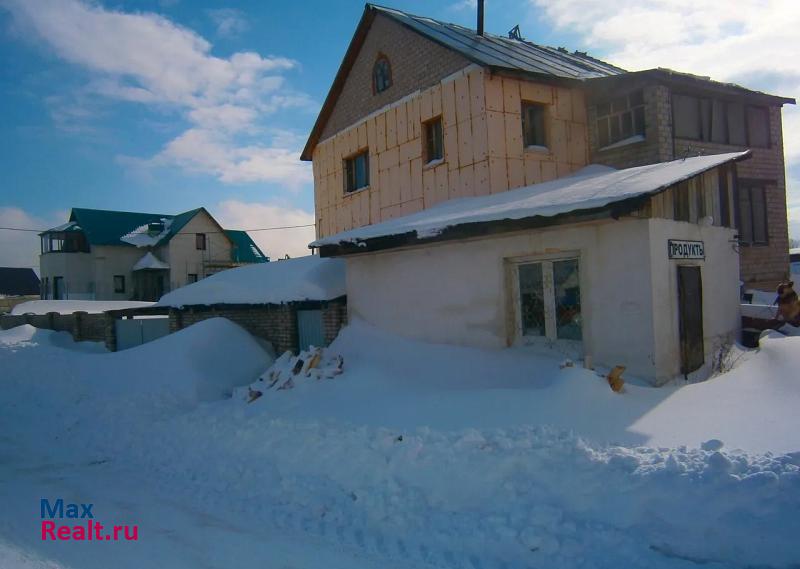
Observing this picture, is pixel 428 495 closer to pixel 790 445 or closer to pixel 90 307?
pixel 790 445

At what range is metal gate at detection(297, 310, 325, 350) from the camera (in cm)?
1197

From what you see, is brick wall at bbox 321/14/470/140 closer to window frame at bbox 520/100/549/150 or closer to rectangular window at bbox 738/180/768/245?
window frame at bbox 520/100/549/150

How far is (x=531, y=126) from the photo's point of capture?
1400 centimetres

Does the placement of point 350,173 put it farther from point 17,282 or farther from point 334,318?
point 17,282

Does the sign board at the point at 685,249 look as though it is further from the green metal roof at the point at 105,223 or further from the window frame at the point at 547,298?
the green metal roof at the point at 105,223

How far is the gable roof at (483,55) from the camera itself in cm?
1365

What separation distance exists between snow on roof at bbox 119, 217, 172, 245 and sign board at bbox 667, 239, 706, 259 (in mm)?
39070

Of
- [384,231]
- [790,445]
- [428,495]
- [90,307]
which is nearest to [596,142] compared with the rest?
[384,231]

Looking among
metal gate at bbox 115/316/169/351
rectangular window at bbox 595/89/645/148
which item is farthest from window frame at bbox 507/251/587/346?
metal gate at bbox 115/316/169/351

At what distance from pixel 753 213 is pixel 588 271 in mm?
10890

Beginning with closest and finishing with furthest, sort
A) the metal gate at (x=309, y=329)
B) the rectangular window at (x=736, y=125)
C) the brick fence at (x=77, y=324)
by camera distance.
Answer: the metal gate at (x=309, y=329) → the rectangular window at (x=736, y=125) → the brick fence at (x=77, y=324)

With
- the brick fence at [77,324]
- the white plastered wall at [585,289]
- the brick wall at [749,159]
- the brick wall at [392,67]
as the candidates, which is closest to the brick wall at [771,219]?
the brick wall at [749,159]

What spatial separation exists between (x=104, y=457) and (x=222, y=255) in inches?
1482

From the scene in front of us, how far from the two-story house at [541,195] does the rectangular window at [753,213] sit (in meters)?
0.05
